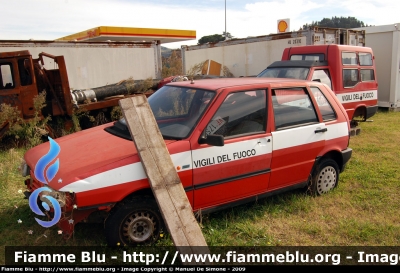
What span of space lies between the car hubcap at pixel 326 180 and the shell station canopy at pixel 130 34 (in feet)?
63.4

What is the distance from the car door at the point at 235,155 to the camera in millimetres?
3750

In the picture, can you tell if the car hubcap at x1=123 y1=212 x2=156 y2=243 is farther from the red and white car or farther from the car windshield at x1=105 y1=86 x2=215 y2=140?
the car windshield at x1=105 y1=86 x2=215 y2=140

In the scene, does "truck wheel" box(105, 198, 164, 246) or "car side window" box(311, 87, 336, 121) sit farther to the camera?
"car side window" box(311, 87, 336, 121)

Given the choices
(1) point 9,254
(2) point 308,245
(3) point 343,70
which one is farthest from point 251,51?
(1) point 9,254

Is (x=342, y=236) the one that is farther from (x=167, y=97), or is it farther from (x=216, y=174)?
(x=167, y=97)

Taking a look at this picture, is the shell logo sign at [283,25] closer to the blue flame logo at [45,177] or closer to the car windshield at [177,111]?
the car windshield at [177,111]

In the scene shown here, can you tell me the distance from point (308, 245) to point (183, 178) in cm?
149

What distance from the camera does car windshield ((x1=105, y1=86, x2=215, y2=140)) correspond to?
3791 millimetres

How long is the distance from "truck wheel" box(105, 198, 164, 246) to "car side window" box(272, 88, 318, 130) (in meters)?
1.76

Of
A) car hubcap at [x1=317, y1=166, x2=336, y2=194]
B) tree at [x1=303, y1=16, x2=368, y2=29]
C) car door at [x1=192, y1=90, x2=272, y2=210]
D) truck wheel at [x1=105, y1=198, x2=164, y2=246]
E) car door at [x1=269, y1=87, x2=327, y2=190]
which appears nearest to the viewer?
truck wheel at [x1=105, y1=198, x2=164, y2=246]

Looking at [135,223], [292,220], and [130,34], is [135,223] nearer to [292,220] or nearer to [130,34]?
[292,220]

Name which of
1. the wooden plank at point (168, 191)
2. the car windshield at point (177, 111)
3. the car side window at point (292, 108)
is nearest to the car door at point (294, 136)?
the car side window at point (292, 108)

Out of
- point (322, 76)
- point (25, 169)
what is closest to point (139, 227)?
point (25, 169)

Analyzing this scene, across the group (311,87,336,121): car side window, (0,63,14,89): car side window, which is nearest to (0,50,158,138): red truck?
(0,63,14,89): car side window
